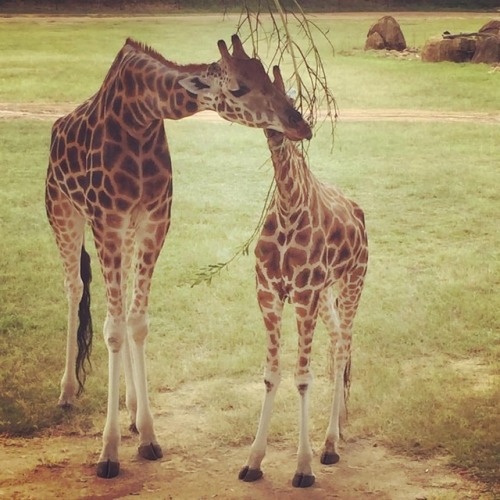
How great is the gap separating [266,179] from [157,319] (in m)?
2.68

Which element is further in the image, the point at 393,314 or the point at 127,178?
the point at 393,314

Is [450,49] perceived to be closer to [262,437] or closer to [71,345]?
[71,345]

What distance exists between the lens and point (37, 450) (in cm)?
423

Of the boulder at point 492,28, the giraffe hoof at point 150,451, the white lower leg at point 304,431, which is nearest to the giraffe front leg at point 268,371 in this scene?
the white lower leg at point 304,431

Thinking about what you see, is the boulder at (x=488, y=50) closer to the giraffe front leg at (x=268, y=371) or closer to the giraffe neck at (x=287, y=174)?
the giraffe neck at (x=287, y=174)

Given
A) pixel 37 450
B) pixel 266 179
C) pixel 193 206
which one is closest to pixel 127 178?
pixel 37 450

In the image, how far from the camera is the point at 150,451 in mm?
4086

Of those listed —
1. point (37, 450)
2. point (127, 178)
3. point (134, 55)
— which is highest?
point (134, 55)

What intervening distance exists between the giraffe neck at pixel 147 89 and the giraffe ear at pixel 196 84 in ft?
0.11

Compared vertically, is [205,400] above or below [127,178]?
below

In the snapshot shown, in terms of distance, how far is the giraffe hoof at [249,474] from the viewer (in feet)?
12.8

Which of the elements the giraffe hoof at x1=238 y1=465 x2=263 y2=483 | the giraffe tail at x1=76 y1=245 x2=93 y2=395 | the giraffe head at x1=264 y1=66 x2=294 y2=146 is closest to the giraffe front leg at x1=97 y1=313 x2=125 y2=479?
the giraffe hoof at x1=238 y1=465 x2=263 y2=483

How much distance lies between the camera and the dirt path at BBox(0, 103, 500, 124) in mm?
9570

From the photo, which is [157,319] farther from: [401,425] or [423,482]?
[423,482]
